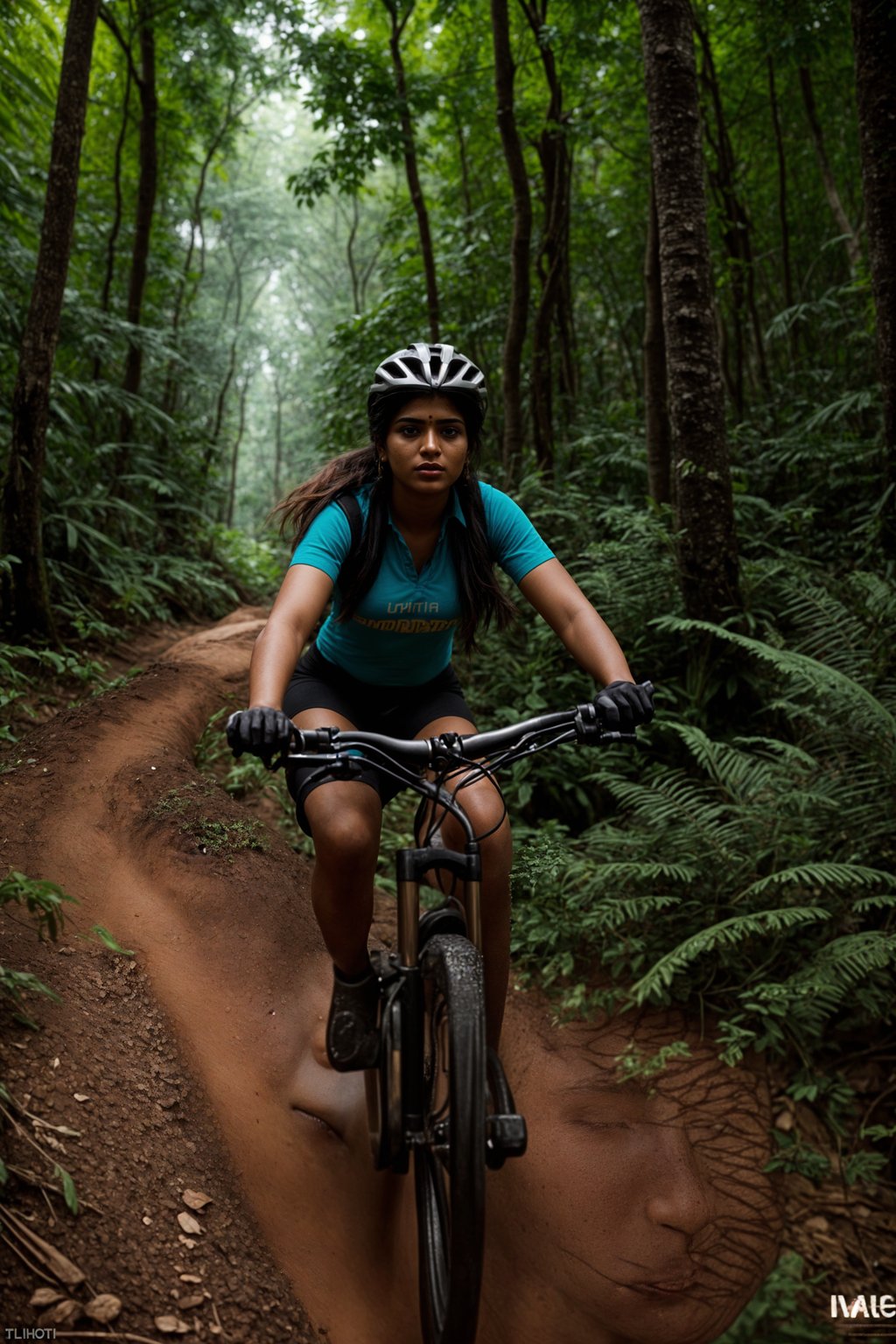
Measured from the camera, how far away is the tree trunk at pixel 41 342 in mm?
6773

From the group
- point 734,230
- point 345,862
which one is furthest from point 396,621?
point 734,230

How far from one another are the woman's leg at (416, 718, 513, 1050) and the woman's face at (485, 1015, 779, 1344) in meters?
1.03

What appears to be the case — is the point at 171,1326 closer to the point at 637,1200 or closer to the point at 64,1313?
the point at 64,1313

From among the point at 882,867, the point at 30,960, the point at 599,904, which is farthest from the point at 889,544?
the point at 30,960

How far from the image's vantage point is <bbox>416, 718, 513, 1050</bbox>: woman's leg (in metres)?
2.72

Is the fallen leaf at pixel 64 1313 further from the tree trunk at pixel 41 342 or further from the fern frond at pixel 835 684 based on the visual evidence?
the tree trunk at pixel 41 342

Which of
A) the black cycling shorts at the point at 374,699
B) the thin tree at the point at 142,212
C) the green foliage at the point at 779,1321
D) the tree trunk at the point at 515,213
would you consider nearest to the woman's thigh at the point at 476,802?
the black cycling shorts at the point at 374,699

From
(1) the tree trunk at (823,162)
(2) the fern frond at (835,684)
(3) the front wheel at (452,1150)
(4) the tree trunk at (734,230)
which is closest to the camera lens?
(3) the front wheel at (452,1150)

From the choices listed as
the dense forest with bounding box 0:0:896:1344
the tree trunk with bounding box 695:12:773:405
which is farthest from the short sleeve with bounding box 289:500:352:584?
the tree trunk with bounding box 695:12:773:405

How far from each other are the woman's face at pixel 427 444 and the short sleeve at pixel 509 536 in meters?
0.25

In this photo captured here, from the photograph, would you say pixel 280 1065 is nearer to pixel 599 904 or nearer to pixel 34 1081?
pixel 34 1081

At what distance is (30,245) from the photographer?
9.01m

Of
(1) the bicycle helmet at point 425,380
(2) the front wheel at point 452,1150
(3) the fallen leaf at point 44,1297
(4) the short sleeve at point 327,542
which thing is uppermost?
(1) the bicycle helmet at point 425,380

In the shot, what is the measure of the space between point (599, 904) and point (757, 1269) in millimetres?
1679
